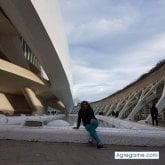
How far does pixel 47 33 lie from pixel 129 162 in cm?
1707

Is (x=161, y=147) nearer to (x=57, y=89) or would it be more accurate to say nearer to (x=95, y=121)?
(x=95, y=121)

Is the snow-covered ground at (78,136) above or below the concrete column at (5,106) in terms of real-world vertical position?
below

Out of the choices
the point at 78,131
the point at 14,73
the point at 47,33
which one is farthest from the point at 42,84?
the point at 78,131

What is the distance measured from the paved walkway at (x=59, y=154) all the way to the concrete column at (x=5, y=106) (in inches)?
1085

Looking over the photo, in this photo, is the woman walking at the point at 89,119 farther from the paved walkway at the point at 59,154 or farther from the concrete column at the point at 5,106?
the concrete column at the point at 5,106

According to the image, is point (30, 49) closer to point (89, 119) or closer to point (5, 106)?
point (5, 106)

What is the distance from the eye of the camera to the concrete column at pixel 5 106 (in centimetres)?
3659

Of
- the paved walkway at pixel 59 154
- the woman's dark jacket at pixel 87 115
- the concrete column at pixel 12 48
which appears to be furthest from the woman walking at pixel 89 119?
the concrete column at pixel 12 48

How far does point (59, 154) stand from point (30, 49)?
27867mm

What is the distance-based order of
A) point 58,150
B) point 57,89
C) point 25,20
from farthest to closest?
point 57,89 < point 25,20 < point 58,150

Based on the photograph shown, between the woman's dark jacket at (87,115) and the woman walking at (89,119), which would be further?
Answer: the woman's dark jacket at (87,115)

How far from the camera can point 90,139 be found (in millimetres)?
9398

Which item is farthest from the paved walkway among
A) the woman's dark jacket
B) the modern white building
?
the modern white building

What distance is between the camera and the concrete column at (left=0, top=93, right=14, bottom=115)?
120 ft
